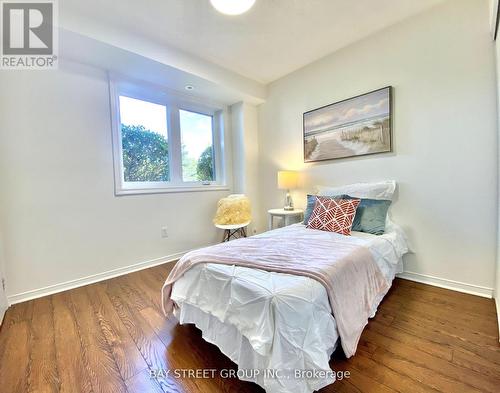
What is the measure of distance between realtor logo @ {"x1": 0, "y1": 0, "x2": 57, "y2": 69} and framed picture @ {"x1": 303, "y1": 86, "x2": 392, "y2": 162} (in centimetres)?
264

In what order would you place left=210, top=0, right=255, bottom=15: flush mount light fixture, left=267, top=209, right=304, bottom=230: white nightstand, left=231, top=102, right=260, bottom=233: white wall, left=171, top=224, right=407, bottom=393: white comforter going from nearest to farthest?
1. left=171, top=224, right=407, bottom=393: white comforter
2. left=210, top=0, right=255, bottom=15: flush mount light fixture
3. left=267, top=209, right=304, bottom=230: white nightstand
4. left=231, top=102, right=260, bottom=233: white wall

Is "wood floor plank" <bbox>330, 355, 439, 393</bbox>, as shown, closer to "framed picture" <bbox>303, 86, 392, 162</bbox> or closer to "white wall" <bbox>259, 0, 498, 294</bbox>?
"white wall" <bbox>259, 0, 498, 294</bbox>

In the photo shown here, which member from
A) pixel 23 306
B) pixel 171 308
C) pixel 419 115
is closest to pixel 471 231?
pixel 419 115

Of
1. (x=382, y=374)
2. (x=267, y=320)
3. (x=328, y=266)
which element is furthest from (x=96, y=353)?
(x=382, y=374)

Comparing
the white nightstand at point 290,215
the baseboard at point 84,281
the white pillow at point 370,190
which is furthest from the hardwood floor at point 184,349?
the white nightstand at point 290,215

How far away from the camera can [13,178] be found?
201cm

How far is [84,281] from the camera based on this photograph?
2.37 metres

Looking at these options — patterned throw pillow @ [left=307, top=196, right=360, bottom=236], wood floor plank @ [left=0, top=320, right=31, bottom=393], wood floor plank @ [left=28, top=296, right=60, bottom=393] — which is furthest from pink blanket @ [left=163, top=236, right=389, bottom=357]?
wood floor plank @ [left=0, top=320, right=31, bottom=393]

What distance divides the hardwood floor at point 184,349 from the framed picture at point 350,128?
58.7 inches

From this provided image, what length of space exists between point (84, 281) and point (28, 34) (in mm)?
2283

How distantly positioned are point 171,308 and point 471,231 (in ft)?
8.19

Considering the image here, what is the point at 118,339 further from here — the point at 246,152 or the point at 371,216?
the point at 246,152

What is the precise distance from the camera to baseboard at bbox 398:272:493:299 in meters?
1.88

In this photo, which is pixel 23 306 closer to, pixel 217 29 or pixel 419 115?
pixel 217 29
